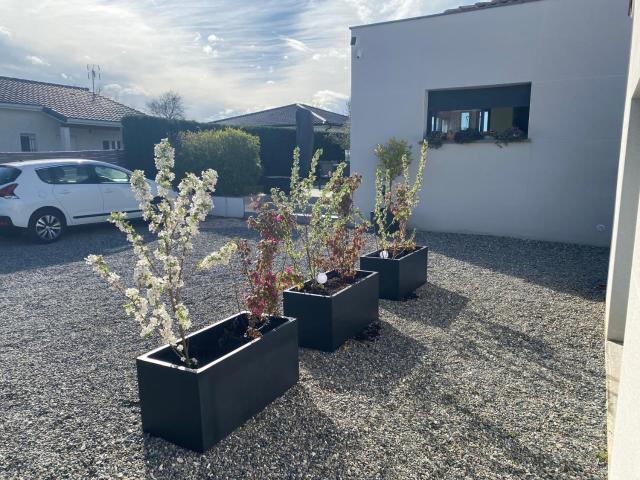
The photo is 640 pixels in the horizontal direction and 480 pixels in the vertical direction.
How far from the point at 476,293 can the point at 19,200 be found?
789cm

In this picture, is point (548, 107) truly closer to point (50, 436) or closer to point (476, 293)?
point (476, 293)

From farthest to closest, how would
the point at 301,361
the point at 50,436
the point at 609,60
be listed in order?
the point at 609,60 < the point at 301,361 < the point at 50,436

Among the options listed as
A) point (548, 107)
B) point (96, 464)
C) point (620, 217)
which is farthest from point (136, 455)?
point (548, 107)

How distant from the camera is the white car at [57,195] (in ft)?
27.7

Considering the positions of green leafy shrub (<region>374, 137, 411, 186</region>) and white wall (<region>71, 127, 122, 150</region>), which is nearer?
green leafy shrub (<region>374, 137, 411, 186</region>)

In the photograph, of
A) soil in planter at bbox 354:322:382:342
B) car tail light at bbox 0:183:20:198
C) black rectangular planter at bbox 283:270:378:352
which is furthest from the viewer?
car tail light at bbox 0:183:20:198

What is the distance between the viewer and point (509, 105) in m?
8.84

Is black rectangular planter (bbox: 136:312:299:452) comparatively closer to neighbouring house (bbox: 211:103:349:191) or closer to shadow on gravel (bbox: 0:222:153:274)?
neighbouring house (bbox: 211:103:349:191)

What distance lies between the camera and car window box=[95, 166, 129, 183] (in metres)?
9.74

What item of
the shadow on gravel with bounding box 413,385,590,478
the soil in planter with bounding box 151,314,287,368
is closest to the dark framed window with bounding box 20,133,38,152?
the soil in planter with bounding box 151,314,287,368

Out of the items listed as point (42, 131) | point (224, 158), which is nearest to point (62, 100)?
point (42, 131)

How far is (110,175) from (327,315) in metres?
7.66

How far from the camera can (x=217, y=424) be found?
2.77 meters

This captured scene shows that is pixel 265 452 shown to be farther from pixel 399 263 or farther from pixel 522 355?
pixel 399 263
